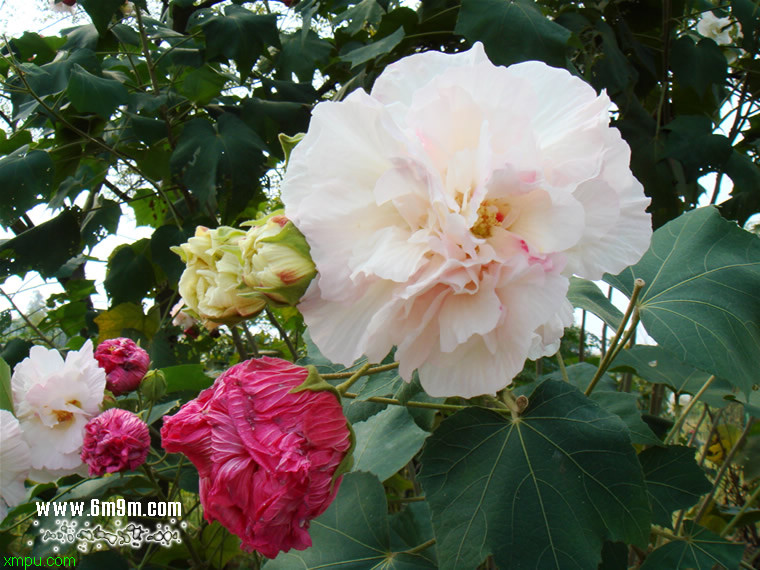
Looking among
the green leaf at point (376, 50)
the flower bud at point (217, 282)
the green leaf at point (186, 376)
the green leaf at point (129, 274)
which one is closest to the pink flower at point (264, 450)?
the flower bud at point (217, 282)

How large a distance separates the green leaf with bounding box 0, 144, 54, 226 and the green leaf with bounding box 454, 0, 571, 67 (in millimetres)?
903

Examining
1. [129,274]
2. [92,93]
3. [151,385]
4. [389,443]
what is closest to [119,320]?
[129,274]

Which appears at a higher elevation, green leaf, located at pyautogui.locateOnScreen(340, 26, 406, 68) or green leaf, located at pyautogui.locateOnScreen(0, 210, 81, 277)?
green leaf, located at pyautogui.locateOnScreen(340, 26, 406, 68)

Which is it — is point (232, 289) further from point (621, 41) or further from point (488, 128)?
point (621, 41)

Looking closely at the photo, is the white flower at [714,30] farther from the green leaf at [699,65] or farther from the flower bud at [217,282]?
the flower bud at [217,282]

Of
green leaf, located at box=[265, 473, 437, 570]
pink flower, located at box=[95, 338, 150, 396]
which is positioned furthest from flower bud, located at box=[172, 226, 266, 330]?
pink flower, located at box=[95, 338, 150, 396]

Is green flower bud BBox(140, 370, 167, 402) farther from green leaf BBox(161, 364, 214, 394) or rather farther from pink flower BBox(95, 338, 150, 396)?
green leaf BBox(161, 364, 214, 394)

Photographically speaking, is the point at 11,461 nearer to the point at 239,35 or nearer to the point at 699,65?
the point at 239,35

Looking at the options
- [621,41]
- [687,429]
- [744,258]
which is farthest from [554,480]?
[687,429]

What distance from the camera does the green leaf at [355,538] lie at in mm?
569

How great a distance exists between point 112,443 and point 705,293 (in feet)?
1.89

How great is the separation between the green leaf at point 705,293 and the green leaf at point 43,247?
4.27ft

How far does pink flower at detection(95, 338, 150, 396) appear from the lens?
748 millimetres

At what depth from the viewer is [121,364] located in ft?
2.47
